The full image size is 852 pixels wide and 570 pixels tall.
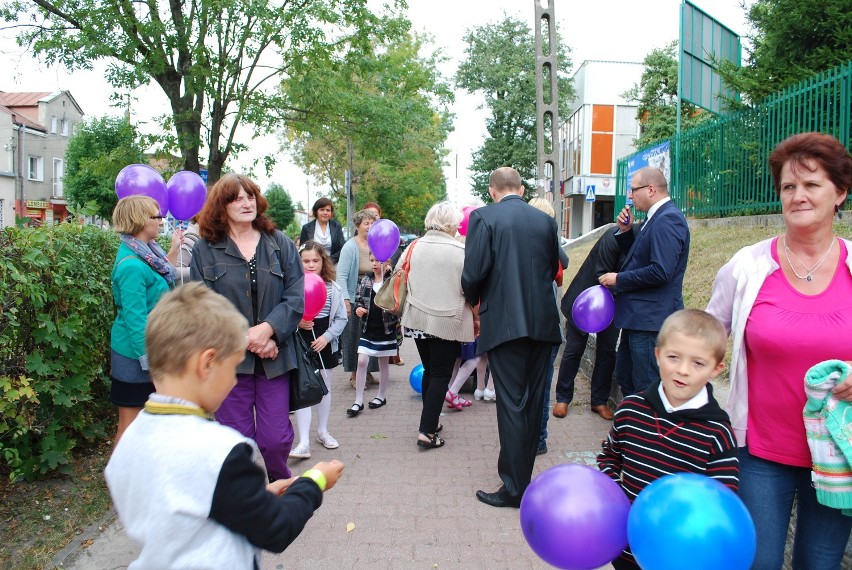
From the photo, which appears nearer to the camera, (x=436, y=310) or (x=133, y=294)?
(x=133, y=294)

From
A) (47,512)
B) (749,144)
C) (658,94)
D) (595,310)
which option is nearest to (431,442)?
(595,310)

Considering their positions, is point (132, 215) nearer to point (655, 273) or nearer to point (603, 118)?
point (655, 273)

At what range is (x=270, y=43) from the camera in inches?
455

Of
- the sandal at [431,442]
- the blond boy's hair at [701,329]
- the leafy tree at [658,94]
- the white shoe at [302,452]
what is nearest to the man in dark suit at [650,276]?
the sandal at [431,442]

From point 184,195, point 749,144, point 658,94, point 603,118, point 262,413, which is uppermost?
point 603,118

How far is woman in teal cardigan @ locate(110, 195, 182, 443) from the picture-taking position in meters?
4.07

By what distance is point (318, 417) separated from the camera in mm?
5488

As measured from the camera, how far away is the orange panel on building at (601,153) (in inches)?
1478

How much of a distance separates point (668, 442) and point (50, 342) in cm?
380

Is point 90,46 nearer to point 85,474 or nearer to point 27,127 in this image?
point 85,474

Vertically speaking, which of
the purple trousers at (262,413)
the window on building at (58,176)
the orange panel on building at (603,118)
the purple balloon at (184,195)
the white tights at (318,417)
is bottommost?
the white tights at (318,417)

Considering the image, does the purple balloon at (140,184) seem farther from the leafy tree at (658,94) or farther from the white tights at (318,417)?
the leafy tree at (658,94)

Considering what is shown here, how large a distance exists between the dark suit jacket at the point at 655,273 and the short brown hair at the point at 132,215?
3.22 meters

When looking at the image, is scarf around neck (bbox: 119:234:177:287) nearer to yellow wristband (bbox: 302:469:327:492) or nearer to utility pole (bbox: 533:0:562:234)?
yellow wristband (bbox: 302:469:327:492)
